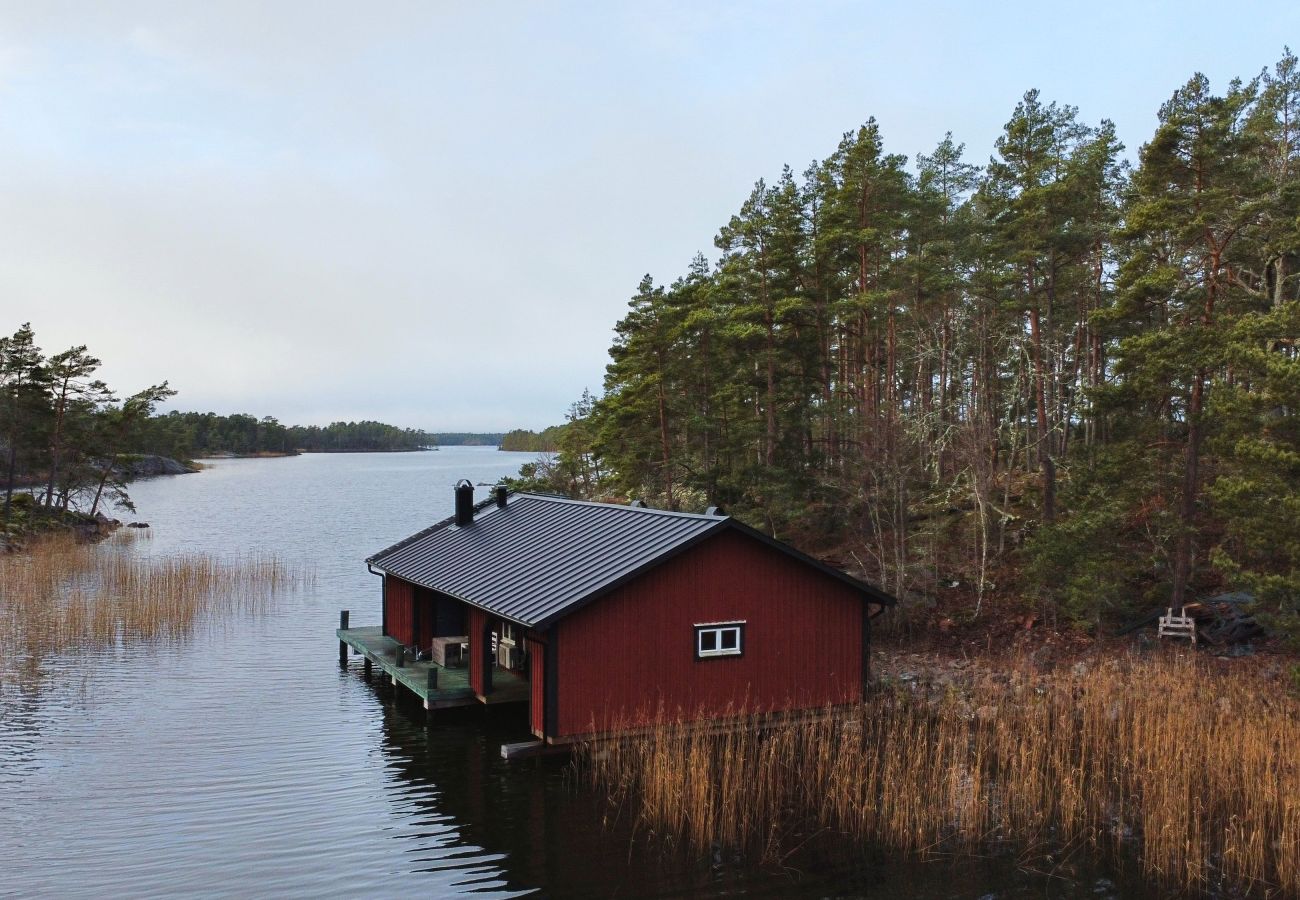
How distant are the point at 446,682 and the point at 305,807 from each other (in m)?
5.23

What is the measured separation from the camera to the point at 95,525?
58.5 meters

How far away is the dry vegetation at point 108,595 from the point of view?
26.4 m

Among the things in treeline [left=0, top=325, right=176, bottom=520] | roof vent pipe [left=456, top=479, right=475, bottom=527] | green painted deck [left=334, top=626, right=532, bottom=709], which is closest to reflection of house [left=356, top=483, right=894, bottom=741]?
green painted deck [left=334, top=626, right=532, bottom=709]

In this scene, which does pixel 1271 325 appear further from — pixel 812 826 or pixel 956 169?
pixel 956 169

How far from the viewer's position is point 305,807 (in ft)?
46.0

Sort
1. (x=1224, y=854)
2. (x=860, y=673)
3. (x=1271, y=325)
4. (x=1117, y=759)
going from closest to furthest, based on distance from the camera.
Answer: (x=1224, y=854), (x=1117, y=759), (x=1271, y=325), (x=860, y=673)

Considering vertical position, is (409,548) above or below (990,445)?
below

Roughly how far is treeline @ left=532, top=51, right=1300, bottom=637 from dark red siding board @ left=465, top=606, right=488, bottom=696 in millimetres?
12231

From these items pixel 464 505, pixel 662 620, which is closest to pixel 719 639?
pixel 662 620

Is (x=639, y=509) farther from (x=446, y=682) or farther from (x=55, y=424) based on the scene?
(x=55, y=424)

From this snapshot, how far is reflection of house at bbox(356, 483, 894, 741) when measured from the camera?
15.2 metres

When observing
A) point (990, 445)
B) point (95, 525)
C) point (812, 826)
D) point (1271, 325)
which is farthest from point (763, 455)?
point (95, 525)

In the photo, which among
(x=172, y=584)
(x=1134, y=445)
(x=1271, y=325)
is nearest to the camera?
(x=1271, y=325)

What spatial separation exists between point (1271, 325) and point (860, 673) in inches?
398
